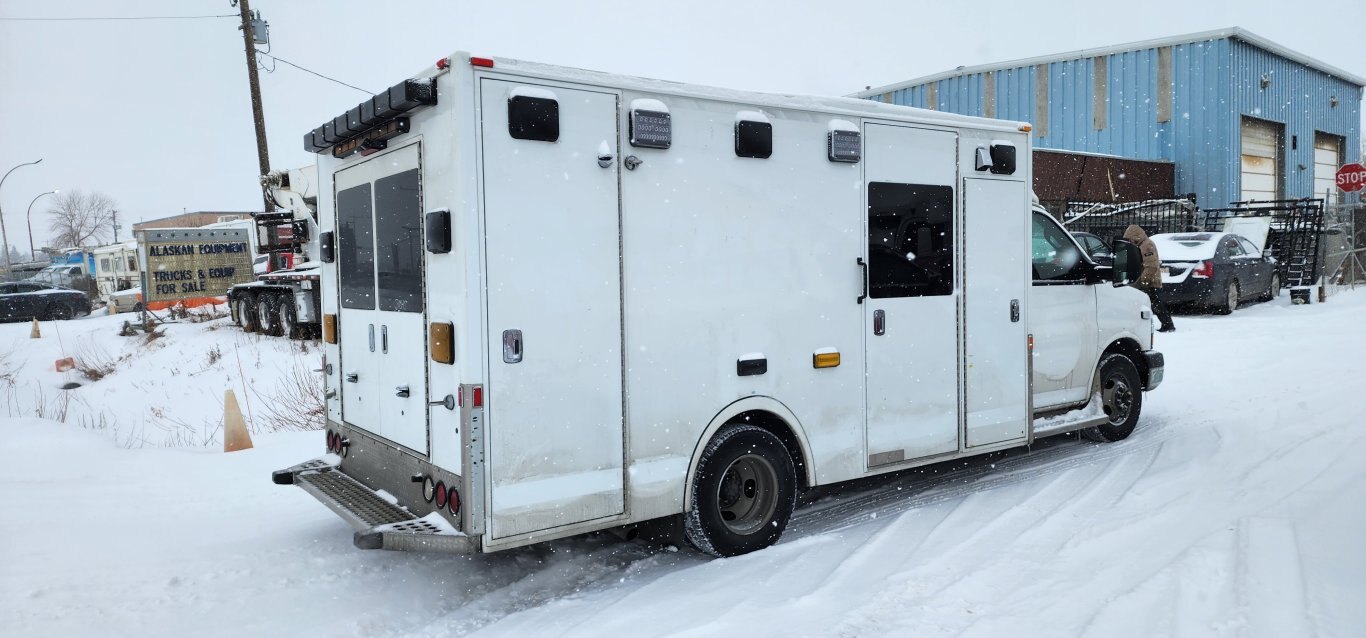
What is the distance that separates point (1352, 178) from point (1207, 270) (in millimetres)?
7760

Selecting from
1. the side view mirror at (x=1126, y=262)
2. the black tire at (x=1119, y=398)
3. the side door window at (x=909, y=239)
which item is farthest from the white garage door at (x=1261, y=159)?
the side door window at (x=909, y=239)

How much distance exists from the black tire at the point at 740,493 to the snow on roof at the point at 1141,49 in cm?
2397

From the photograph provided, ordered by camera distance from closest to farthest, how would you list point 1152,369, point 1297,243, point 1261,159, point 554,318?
point 554,318
point 1152,369
point 1297,243
point 1261,159

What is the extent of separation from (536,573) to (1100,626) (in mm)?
2759

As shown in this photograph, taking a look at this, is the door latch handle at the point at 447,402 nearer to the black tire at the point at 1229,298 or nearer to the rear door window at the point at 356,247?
the rear door window at the point at 356,247

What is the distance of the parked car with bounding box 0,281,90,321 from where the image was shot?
90.0 feet

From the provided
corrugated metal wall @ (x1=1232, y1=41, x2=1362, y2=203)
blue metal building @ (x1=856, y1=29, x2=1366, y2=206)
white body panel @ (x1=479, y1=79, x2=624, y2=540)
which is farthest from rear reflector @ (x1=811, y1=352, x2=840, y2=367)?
corrugated metal wall @ (x1=1232, y1=41, x2=1362, y2=203)

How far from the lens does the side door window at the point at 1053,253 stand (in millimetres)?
6590

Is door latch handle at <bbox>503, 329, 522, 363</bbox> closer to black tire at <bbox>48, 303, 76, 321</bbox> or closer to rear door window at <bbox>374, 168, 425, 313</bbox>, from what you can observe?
rear door window at <bbox>374, 168, 425, 313</bbox>

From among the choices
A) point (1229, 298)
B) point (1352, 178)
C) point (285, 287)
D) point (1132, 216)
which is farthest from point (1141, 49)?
point (285, 287)

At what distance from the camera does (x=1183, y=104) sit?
2408 centimetres

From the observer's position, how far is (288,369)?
14.1 m

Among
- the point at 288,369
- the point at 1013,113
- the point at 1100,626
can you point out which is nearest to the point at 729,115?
the point at 1100,626

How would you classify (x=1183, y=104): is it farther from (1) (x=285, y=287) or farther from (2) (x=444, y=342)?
(2) (x=444, y=342)
